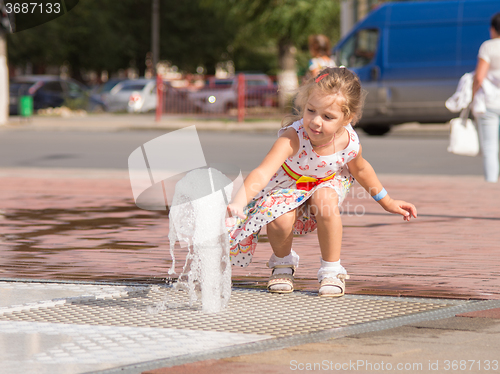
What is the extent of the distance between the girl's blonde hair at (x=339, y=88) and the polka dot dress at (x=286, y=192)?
0.15 meters

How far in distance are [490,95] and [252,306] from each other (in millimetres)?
4555

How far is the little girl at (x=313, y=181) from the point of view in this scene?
13.9ft

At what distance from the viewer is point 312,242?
6137 mm

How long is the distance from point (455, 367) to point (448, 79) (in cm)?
1596

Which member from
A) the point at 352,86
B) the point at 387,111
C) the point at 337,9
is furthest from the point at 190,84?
the point at 352,86

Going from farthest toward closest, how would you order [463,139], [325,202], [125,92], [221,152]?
1. [125,92]
2. [221,152]
3. [463,139]
4. [325,202]

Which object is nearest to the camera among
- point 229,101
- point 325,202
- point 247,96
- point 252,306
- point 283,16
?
point 252,306

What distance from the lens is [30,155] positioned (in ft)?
47.9

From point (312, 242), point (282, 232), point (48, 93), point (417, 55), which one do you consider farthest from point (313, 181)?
point (48, 93)

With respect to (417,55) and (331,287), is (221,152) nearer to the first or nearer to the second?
(417,55)

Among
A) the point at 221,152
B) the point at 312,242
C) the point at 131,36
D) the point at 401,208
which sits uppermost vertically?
the point at 131,36

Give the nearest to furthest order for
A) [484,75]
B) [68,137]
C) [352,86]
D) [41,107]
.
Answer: [352,86] < [484,75] < [68,137] < [41,107]

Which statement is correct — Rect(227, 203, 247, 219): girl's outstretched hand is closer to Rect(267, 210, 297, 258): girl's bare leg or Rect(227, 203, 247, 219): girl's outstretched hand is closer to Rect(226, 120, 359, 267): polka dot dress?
Rect(226, 120, 359, 267): polka dot dress

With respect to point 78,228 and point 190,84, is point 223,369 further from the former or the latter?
point 190,84
